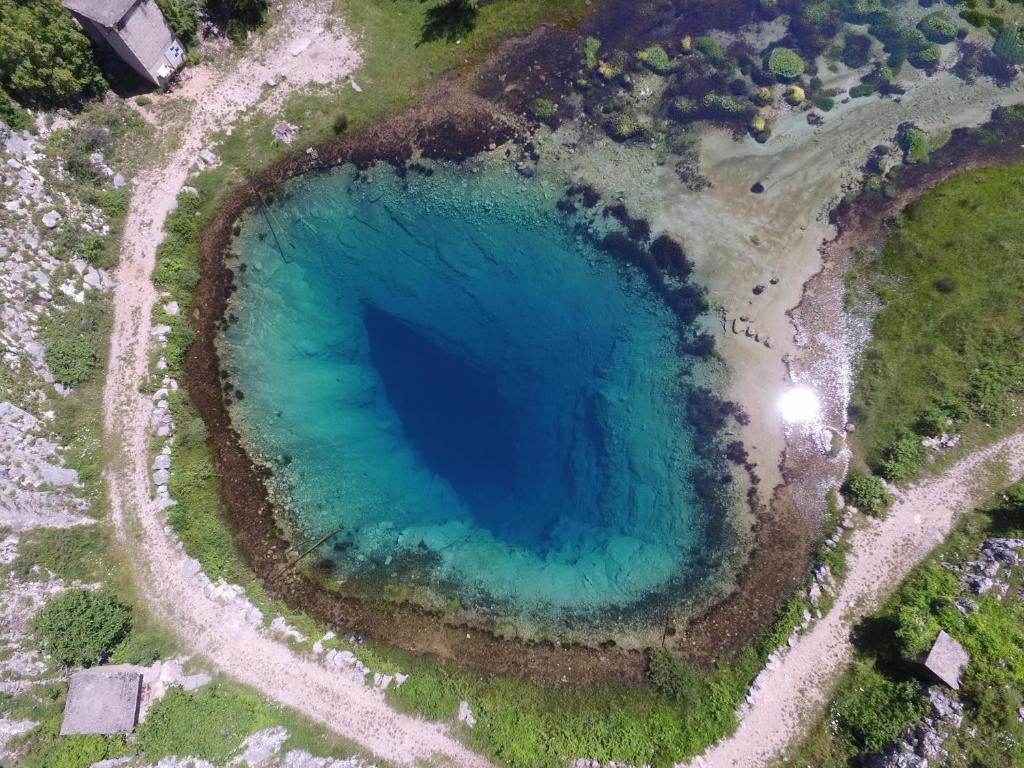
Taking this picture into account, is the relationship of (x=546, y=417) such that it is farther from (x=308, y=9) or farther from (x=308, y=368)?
(x=308, y=9)

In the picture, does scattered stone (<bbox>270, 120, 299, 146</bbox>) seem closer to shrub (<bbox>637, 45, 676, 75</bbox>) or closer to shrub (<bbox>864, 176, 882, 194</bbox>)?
shrub (<bbox>637, 45, 676, 75</bbox>)

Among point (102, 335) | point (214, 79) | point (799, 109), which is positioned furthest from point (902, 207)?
point (102, 335)

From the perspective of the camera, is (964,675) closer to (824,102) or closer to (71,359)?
(824,102)

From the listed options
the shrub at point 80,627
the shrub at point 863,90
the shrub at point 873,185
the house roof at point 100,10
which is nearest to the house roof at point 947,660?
the shrub at point 873,185

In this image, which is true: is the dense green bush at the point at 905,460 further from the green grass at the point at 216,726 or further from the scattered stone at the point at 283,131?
the scattered stone at the point at 283,131

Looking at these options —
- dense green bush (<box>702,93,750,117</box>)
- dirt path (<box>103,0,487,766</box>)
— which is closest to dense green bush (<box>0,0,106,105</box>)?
dirt path (<box>103,0,487,766</box>)

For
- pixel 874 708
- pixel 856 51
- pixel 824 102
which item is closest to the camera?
pixel 874 708

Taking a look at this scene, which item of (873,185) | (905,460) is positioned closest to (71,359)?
(905,460)
